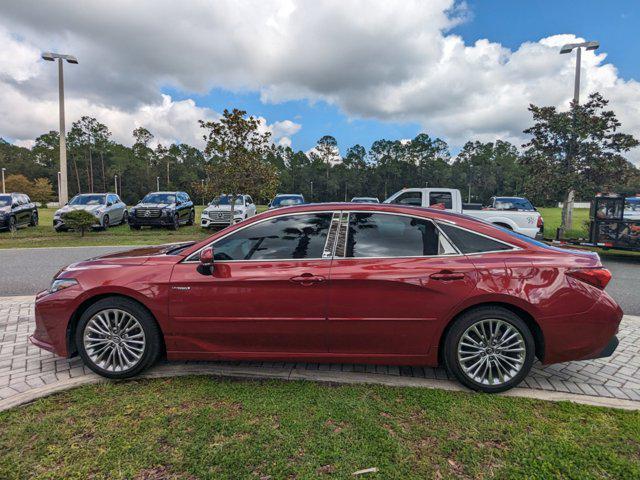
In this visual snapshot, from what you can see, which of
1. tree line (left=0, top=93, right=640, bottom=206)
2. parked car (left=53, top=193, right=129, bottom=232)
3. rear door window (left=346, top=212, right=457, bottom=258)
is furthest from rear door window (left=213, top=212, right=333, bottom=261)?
tree line (left=0, top=93, right=640, bottom=206)

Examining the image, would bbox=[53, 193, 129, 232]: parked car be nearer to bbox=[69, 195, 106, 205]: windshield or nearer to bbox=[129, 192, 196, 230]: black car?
bbox=[69, 195, 106, 205]: windshield

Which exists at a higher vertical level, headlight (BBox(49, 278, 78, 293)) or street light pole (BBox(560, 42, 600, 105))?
street light pole (BBox(560, 42, 600, 105))

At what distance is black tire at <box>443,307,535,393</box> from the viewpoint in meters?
3.31

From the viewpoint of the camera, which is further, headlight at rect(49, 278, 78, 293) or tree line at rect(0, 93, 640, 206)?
tree line at rect(0, 93, 640, 206)

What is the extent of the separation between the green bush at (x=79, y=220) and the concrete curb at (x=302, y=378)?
14.5 meters

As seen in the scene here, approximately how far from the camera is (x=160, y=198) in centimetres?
1973

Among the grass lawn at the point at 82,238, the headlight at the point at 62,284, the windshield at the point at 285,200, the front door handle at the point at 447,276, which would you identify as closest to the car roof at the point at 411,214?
the front door handle at the point at 447,276

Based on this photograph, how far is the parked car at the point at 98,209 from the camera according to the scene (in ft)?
56.9

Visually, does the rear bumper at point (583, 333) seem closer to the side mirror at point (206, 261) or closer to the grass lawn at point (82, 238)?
the side mirror at point (206, 261)

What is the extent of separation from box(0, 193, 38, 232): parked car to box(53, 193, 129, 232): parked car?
1253mm

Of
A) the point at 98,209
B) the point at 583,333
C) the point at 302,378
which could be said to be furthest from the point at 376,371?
the point at 98,209

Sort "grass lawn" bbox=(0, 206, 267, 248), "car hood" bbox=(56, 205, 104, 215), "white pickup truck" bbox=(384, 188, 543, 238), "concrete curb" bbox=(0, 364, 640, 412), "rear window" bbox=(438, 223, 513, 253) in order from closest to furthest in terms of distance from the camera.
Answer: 1. "concrete curb" bbox=(0, 364, 640, 412)
2. "rear window" bbox=(438, 223, 513, 253)
3. "white pickup truck" bbox=(384, 188, 543, 238)
4. "grass lawn" bbox=(0, 206, 267, 248)
5. "car hood" bbox=(56, 205, 104, 215)

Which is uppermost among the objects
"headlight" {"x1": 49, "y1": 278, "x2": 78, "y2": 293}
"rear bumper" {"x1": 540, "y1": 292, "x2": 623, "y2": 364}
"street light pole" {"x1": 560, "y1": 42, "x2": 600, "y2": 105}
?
"street light pole" {"x1": 560, "y1": 42, "x2": 600, "y2": 105}

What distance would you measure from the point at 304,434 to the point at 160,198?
62.6 feet
